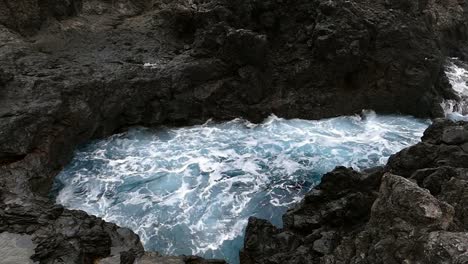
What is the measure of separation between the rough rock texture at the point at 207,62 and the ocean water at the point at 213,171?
693 millimetres

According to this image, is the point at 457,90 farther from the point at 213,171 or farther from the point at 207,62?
the point at 213,171

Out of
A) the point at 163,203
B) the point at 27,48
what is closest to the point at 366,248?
the point at 163,203

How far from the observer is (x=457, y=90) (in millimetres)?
21453

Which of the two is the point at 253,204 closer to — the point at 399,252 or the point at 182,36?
the point at 399,252

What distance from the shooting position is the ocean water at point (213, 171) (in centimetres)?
1188

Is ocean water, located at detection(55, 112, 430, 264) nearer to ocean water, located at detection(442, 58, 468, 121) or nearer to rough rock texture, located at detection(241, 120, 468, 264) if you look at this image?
rough rock texture, located at detection(241, 120, 468, 264)

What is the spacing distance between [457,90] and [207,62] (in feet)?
40.4

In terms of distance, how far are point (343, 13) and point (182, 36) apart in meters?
6.58

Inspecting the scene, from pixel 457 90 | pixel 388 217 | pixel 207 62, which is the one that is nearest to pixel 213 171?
pixel 207 62

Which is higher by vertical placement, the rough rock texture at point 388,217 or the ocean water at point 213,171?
the rough rock texture at point 388,217

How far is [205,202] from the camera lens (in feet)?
42.1

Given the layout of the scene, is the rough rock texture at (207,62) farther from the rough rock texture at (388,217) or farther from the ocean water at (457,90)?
the rough rock texture at (388,217)

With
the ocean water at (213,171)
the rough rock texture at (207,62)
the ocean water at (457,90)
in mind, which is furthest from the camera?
the ocean water at (457,90)

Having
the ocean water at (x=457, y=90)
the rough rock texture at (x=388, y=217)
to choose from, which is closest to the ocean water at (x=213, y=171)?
the rough rock texture at (x=388, y=217)
